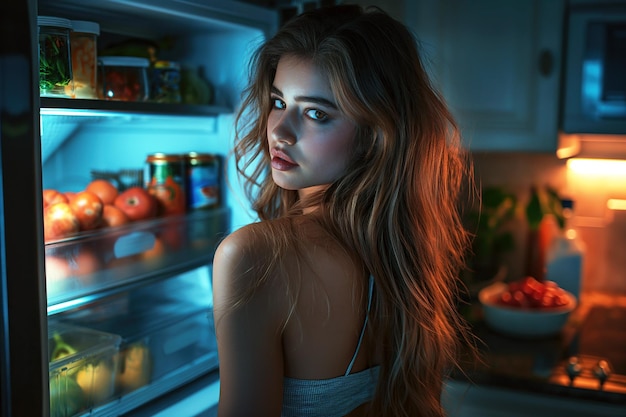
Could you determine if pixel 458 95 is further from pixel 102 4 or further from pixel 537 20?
pixel 102 4

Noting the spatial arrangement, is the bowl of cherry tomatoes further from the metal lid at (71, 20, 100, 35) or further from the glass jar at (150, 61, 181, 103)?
the metal lid at (71, 20, 100, 35)

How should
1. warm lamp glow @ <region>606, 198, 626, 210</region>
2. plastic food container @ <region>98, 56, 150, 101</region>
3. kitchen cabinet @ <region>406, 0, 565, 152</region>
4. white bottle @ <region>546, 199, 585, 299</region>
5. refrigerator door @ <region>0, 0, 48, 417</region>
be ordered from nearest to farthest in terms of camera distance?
refrigerator door @ <region>0, 0, 48, 417</region> < plastic food container @ <region>98, 56, 150, 101</region> < kitchen cabinet @ <region>406, 0, 565, 152</region> < white bottle @ <region>546, 199, 585, 299</region> < warm lamp glow @ <region>606, 198, 626, 210</region>

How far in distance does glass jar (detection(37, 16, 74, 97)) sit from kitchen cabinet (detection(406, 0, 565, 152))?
1204mm

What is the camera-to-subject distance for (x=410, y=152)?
1043 mm

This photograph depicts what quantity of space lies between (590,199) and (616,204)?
0.28ft

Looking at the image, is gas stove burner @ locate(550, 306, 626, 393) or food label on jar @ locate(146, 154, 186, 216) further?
gas stove burner @ locate(550, 306, 626, 393)

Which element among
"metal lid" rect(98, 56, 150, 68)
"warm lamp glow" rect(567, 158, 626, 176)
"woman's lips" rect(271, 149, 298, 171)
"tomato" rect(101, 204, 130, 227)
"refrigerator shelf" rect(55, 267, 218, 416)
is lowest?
"refrigerator shelf" rect(55, 267, 218, 416)

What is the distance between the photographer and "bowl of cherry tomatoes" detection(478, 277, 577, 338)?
1.98 meters

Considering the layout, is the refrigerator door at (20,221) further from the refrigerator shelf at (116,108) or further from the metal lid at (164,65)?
the metal lid at (164,65)

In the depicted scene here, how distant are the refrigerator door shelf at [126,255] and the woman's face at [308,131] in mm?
353

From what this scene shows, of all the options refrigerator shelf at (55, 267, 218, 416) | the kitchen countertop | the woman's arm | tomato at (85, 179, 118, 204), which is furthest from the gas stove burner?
tomato at (85, 179, 118, 204)

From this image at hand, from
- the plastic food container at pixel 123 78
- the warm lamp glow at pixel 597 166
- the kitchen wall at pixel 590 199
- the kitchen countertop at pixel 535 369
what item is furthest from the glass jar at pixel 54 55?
the warm lamp glow at pixel 597 166

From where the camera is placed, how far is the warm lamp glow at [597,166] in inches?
93.0

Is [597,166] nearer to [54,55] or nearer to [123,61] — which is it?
[123,61]
